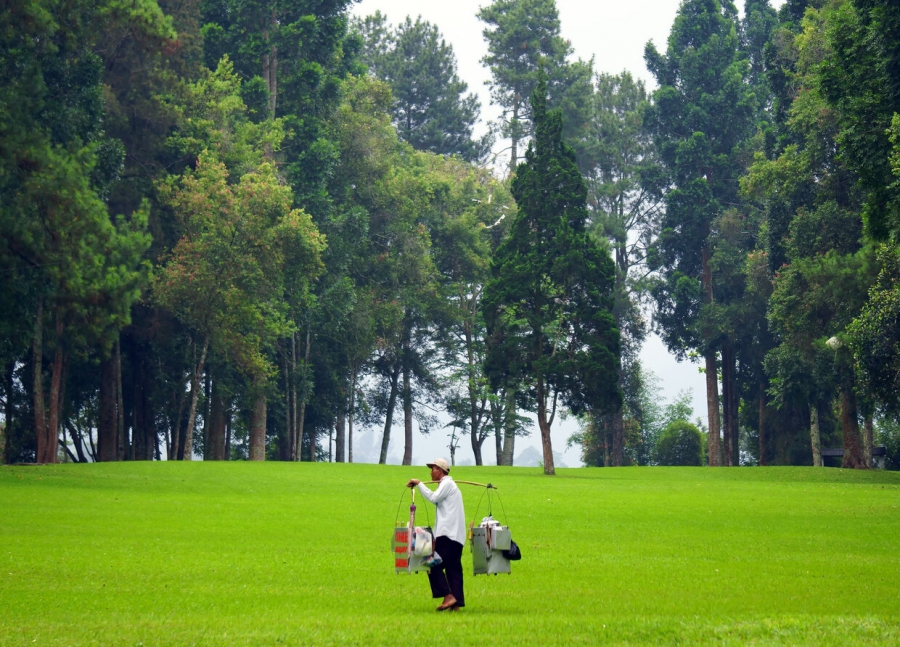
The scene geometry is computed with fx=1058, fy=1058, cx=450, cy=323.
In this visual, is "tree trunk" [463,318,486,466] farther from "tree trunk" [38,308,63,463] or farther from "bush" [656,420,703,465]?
Result: "tree trunk" [38,308,63,463]

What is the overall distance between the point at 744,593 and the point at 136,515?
15411mm

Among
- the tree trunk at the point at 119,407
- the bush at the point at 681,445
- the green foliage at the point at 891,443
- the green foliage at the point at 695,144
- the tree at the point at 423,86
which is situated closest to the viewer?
the tree trunk at the point at 119,407

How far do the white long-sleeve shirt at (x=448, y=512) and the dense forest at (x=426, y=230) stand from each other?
14.6 meters

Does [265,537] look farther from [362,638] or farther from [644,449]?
[644,449]

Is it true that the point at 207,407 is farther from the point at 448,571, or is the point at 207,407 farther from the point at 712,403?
the point at 448,571

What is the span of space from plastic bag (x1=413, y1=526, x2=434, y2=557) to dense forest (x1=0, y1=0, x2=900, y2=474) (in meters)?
15.1

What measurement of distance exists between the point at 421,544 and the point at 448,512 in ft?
1.56

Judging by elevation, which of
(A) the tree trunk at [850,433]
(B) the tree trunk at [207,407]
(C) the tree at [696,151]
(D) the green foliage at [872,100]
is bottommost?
(A) the tree trunk at [850,433]

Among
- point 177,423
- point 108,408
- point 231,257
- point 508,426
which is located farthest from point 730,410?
point 108,408

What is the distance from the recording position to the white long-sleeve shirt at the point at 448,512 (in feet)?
39.5

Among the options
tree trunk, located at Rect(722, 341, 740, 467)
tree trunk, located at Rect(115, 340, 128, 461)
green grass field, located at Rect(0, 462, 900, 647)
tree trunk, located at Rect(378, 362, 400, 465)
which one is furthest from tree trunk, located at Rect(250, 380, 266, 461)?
tree trunk, located at Rect(722, 341, 740, 467)

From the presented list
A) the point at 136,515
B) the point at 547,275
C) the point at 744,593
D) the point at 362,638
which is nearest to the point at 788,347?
the point at 547,275

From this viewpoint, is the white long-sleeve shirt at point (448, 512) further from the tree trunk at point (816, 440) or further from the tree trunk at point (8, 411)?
the tree trunk at point (816, 440)

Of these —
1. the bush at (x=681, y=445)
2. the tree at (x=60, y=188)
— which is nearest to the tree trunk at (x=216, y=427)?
the tree at (x=60, y=188)
